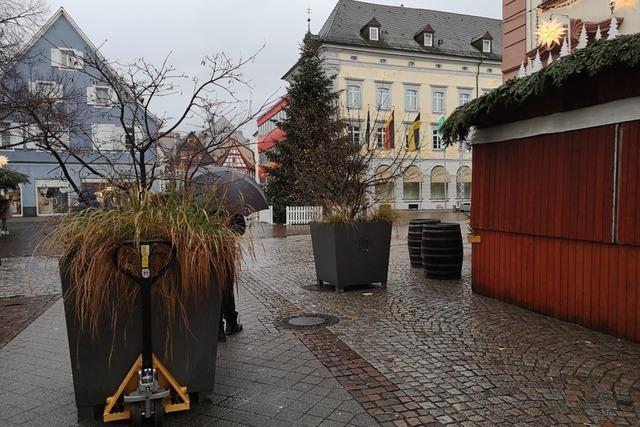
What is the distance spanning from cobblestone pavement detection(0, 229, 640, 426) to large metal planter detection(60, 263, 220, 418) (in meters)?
0.26

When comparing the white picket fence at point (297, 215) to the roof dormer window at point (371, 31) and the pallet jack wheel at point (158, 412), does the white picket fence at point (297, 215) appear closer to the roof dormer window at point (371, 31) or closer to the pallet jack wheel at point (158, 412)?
the pallet jack wheel at point (158, 412)

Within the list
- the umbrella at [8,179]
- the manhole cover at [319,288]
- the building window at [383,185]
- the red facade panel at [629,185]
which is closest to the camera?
the red facade panel at [629,185]

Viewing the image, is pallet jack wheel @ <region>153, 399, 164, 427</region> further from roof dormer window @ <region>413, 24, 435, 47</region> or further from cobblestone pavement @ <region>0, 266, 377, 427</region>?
roof dormer window @ <region>413, 24, 435, 47</region>

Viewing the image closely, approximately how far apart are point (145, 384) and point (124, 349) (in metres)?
0.27

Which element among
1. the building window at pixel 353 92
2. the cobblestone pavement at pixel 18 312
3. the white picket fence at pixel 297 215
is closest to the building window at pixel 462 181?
the building window at pixel 353 92

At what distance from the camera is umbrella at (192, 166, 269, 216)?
4211 millimetres

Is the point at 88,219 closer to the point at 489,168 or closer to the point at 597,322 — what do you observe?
the point at 597,322

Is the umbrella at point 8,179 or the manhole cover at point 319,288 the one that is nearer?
the manhole cover at point 319,288

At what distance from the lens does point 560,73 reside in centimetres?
461

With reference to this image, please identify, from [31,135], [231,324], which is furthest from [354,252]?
[31,135]

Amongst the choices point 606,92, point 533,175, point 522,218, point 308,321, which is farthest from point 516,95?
point 308,321

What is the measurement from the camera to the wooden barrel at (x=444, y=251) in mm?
8102

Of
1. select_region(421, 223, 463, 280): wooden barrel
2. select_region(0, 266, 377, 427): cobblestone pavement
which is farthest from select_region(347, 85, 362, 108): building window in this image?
select_region(0, 266, 377, 427): cobblestone pavement

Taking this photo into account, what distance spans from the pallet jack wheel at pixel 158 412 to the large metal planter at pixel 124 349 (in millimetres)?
218
